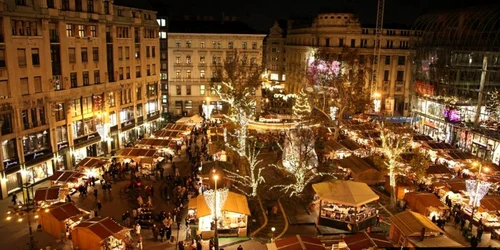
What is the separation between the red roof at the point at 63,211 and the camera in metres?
24.4

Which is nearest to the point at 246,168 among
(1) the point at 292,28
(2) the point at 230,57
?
(2) the point at 230,57

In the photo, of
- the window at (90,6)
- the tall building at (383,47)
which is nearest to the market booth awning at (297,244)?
the window at (90,6)

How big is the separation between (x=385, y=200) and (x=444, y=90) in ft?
84.9

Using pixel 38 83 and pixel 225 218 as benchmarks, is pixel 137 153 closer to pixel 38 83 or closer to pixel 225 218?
pixel 38 83

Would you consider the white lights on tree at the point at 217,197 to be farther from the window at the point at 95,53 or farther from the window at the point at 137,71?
the window at the point at 137,71

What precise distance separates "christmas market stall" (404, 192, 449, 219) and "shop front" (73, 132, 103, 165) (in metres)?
30.5

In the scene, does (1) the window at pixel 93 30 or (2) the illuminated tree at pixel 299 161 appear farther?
(1) the window at pixel 93 30

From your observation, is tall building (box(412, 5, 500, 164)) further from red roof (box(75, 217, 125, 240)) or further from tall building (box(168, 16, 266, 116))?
red roof (box(75, 217, 125, 240))

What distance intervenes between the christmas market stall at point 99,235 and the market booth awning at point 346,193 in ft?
40.6

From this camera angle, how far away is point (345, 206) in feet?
89.7

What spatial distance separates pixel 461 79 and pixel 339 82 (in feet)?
46.2

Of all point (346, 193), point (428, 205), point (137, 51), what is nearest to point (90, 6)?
point (137, 51)

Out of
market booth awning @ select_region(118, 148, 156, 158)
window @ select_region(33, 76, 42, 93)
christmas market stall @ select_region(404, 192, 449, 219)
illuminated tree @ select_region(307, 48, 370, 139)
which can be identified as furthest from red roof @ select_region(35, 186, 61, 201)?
illuminated tree @ select_region(307, 48, 370, 139)

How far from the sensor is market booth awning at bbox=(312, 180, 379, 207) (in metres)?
25.8
